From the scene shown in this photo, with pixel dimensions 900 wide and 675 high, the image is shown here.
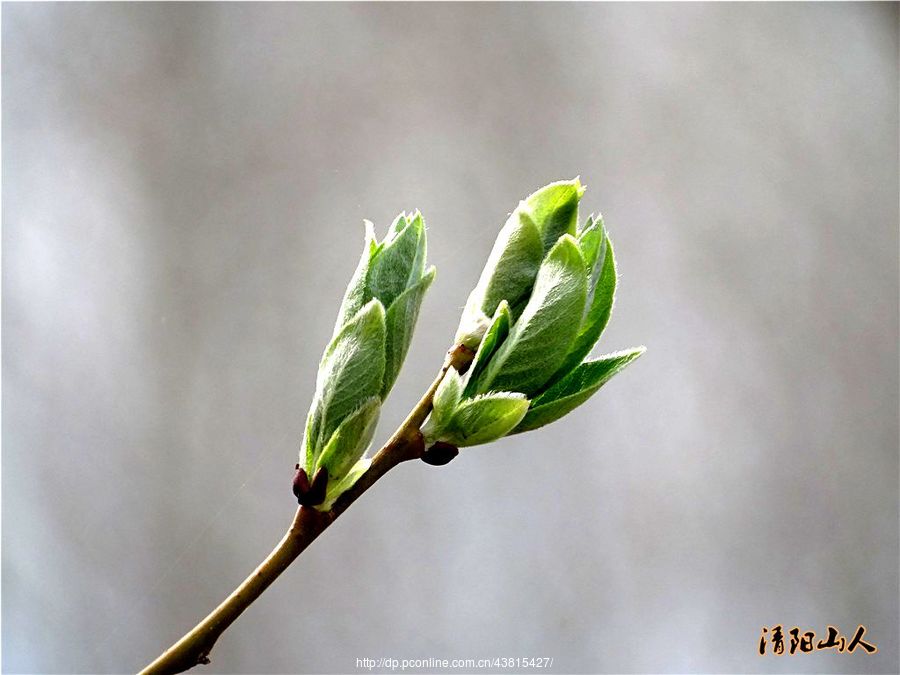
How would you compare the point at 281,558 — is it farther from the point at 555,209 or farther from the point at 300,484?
the point at 555,209

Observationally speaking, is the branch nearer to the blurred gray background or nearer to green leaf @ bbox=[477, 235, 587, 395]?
green leaf @ bbox=[477, 235, 587, 395]

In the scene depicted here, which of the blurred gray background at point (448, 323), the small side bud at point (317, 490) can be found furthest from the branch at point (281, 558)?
the blurred gray background at point (448, 323)

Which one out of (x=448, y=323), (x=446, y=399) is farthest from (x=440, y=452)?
(x=448, y=323)

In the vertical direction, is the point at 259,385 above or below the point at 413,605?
above

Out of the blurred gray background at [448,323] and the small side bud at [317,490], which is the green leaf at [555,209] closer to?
the small side bud at [317,490]

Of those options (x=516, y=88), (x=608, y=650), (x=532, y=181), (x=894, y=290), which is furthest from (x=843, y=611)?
(x=516, y=88)

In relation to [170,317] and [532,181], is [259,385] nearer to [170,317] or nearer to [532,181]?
[170,317]
